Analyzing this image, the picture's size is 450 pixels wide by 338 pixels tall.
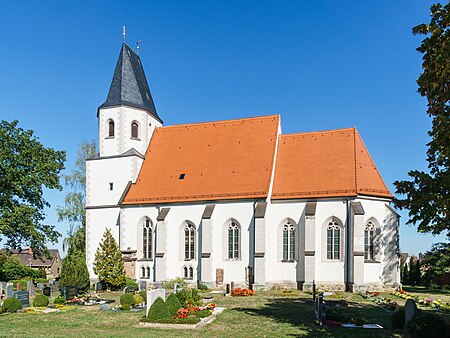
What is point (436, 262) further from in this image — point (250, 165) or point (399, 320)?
point (399, 320)

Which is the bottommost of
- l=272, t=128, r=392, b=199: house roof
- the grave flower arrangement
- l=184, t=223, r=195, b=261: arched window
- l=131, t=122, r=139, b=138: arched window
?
the grave flower arrangement

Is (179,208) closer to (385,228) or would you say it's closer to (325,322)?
(385,228)

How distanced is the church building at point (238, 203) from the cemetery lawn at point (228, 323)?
5687mm

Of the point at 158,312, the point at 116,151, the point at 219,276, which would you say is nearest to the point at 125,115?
the point at 116,151

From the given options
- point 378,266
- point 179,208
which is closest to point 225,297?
point 179,208

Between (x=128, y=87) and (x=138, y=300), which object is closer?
(x=138, y=300)

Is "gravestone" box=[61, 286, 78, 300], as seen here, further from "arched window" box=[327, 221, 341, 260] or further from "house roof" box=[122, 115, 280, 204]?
"arched window" box=[327, 221, 341, 260]

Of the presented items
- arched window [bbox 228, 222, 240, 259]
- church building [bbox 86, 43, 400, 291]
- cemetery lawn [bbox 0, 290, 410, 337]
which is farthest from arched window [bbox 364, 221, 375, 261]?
arched window [bbox 228, 222, 240, 259]

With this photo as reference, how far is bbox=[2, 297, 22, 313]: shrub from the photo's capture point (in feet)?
66.9

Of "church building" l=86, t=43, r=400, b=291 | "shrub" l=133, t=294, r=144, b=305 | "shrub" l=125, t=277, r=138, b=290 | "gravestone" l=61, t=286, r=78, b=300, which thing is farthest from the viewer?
"shrub" l=125, t=277, r=138, b=290

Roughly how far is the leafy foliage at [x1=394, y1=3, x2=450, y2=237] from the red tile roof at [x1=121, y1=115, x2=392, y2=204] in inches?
617

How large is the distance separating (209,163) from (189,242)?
5.73 m

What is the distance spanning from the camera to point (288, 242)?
96.6 feet

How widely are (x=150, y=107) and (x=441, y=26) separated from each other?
90.1ft
